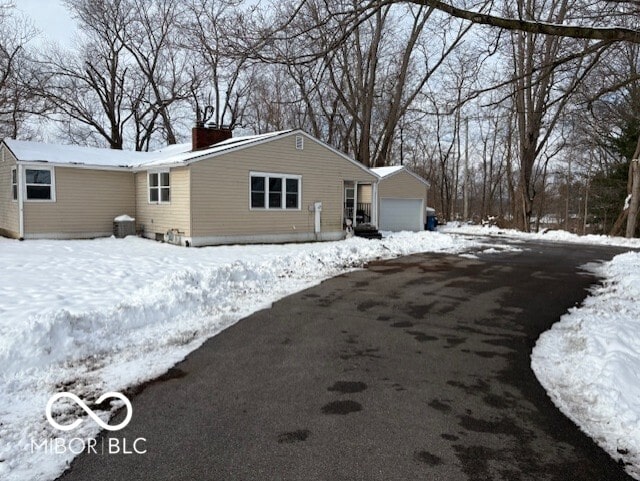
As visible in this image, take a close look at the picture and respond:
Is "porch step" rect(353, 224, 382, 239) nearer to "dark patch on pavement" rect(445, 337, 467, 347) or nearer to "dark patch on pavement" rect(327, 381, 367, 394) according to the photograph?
"dark patch on pavement" rect(445, 337, 467, 347)

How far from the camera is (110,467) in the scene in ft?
9.51

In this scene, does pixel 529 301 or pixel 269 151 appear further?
pixel 269 151

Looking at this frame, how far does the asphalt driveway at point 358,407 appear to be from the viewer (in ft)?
9.67

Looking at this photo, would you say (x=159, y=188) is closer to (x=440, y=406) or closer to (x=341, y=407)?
(x=341, y=407)

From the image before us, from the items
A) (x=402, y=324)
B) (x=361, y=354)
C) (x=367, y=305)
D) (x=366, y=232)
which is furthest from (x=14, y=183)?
(x=361, y=354)

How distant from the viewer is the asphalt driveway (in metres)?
2.95

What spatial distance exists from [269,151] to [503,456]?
14936mm

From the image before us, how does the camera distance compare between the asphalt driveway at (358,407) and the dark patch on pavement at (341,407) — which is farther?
the dark patch on pavement at (341,407)

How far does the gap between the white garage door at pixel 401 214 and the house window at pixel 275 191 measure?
9.62 m

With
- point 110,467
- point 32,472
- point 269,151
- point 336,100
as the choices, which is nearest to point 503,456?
point 110,467

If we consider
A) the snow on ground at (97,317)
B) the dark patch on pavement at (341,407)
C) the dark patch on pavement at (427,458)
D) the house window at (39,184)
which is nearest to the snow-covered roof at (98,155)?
the house window at (39,184)

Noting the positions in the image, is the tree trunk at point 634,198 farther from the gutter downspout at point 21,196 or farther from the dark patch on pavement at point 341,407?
the gutter downspout at point 21,196

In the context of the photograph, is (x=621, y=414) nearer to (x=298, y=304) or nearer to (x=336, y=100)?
(x=298, y=304)

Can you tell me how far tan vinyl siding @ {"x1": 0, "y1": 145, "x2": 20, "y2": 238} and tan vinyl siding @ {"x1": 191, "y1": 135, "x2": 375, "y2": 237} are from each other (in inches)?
284
